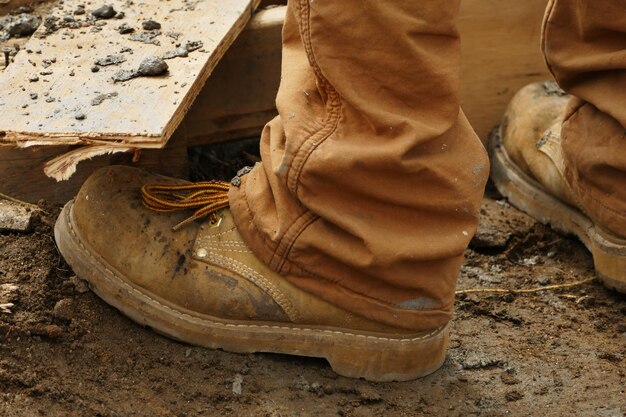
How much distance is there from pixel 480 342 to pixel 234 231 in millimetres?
680

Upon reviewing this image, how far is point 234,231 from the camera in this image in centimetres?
209

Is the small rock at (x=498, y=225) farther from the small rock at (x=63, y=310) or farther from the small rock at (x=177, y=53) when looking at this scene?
the small rock at (x=63, y=310)

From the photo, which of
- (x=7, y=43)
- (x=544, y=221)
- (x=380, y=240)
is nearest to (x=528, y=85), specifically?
(x=544, y=221)

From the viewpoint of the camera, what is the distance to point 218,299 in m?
2.06

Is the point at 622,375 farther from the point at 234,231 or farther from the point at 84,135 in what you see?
the point at 84,135

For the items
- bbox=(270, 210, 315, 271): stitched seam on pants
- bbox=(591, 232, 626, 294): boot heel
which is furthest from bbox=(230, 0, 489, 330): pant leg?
bbox=(591, 232, 626, 294): boot heel

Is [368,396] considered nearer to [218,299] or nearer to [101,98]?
[218,299]

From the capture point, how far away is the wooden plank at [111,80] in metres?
1.96

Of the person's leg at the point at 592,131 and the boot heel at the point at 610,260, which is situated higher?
the person's leg at the point at 592,131

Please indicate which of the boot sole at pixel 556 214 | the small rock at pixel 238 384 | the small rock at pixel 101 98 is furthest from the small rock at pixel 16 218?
the boot sole at pixel 556 214

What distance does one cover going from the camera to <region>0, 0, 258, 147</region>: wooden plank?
1.96 metres

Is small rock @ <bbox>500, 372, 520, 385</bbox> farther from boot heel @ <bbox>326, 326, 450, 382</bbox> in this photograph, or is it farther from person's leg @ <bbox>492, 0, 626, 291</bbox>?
person's leg @ <bbox>492, 0, 626, 291</bbox>

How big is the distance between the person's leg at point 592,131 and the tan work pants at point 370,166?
1.95 ft

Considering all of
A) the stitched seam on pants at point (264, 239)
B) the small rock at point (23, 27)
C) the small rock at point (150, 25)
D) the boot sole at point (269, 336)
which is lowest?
the boot sole at point (269, 336)
